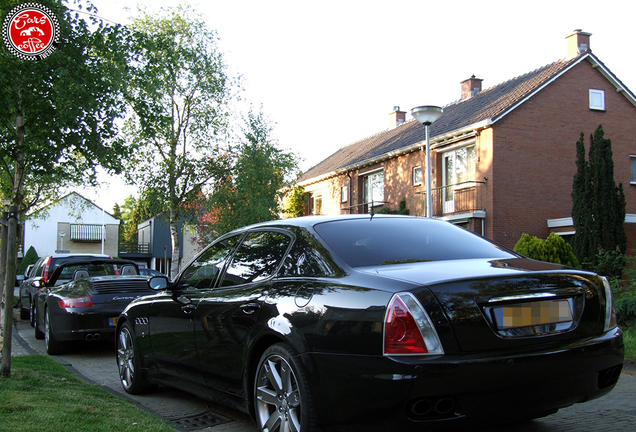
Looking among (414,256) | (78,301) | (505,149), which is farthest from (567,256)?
(414,256)

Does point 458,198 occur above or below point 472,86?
below

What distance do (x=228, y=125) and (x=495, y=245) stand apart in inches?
1046

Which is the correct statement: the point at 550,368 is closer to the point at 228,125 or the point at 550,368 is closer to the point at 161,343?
the point at 161,343

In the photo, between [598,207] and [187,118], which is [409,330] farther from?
[187,118]

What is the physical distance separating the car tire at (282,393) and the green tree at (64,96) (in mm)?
5239

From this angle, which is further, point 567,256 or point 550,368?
point 567,256

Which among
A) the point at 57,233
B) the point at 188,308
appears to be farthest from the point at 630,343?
the point at 57,233

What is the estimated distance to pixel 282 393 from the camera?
3.83m

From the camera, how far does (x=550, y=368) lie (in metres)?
3.31

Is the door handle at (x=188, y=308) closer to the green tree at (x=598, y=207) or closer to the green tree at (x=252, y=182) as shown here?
the green tree at (x=598, y=207)

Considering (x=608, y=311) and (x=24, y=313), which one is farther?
(x=24, y=313)

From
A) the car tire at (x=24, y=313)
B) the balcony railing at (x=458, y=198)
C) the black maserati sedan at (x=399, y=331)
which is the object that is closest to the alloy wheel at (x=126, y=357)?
the black maserati sedan at (x=399, y=331)

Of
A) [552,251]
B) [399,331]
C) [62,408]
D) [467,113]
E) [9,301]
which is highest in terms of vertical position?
[467,113]

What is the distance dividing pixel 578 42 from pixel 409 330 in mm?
24126
